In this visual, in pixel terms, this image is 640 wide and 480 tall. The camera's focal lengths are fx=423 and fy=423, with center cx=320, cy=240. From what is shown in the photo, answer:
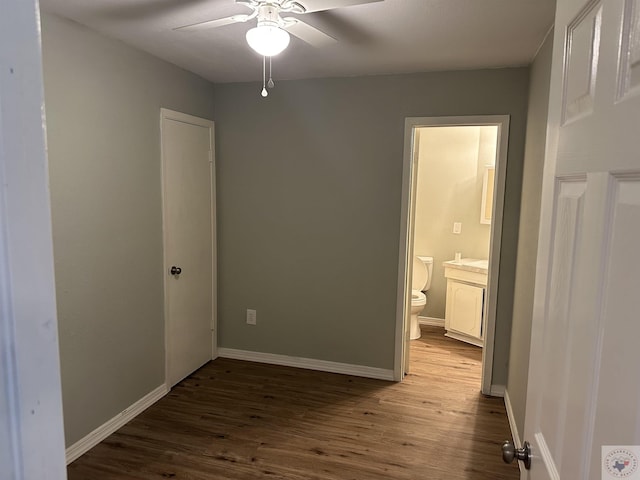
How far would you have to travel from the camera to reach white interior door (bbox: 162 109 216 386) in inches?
121

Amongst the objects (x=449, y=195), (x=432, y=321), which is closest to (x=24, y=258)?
(x=449, y=195)

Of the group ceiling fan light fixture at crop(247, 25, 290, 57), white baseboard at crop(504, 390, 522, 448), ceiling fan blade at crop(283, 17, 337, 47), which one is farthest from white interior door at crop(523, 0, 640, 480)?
white baseboard at crop(504, 390, 522, 448)

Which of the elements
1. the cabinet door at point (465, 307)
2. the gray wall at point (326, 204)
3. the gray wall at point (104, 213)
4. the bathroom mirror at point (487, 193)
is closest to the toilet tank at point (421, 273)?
the cabinet door at point (465, 307)

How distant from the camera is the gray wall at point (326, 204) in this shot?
3135 mm

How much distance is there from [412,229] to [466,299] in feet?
4.83

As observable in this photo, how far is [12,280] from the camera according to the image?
1.53 feet

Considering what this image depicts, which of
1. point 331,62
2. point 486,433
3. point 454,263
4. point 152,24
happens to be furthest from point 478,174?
point 152,24

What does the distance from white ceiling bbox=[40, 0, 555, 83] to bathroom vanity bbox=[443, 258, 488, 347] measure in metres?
2.09

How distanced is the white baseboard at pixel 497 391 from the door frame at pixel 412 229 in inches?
0.9

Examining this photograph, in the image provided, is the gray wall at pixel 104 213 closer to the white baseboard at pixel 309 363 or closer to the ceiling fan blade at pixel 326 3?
the white baseboard at pixel 309 363

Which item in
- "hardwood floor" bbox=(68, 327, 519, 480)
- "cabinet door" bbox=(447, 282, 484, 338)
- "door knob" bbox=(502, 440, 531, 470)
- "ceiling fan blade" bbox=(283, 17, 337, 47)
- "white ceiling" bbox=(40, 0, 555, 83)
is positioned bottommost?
"hardwood floor" bbox=(68, 327, 519, 480)

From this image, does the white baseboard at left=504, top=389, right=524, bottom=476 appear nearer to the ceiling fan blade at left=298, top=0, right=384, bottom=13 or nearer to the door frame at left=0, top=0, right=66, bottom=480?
the ceiling fan blade at left=298, top=0, right=384, bottom=13

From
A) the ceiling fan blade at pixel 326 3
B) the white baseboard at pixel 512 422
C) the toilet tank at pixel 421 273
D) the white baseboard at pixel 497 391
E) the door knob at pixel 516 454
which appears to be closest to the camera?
the door knob at pixel 516 454

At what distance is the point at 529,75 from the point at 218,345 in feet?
10.9
